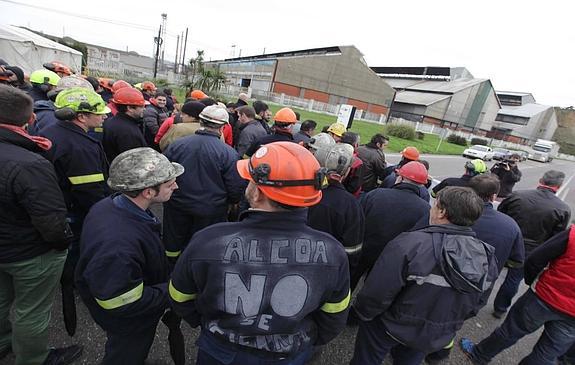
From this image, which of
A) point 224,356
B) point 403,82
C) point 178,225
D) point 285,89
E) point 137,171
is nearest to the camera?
point 224,356

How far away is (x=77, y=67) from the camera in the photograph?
18.1 m

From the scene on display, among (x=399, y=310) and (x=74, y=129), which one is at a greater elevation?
(x=74, y=129)

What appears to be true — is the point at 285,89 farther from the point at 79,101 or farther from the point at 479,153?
the point at 79,101

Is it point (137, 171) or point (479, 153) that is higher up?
point (479, 153)

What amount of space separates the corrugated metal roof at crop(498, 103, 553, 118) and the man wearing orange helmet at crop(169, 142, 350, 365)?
7735 centimetres

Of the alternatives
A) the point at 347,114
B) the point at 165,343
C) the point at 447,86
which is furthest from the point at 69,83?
the point at 447,86

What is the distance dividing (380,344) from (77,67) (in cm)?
2271

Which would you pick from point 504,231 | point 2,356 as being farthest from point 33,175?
point 504,231

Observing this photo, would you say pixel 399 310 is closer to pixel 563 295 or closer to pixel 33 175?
pixel 563 295

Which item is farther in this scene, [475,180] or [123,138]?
[123,138]

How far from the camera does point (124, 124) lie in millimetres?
3834

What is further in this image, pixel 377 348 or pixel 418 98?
pixel 418 98

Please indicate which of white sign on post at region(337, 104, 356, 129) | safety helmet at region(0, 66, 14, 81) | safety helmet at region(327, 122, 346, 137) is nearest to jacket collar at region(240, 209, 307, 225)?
safety helmet at region(327, 122, 346, 137)

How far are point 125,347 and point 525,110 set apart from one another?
81.9 meters
